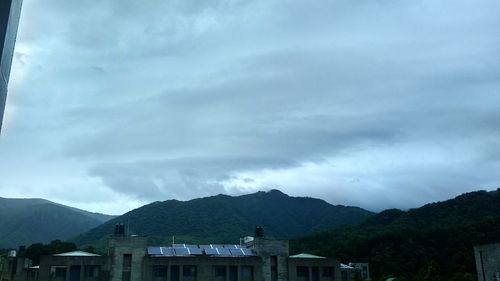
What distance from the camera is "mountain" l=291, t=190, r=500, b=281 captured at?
99.3 metres

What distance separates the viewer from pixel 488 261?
46.4 m

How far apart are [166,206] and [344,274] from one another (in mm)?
129782

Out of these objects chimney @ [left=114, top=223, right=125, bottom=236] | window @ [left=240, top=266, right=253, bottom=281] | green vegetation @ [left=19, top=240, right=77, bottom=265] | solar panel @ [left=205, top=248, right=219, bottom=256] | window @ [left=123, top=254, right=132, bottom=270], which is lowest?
window @ [left=240, top=266, right=253, bottom=281]

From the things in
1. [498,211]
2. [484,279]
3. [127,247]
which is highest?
[498,211]

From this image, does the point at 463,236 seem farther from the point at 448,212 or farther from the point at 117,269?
the point at 117,269

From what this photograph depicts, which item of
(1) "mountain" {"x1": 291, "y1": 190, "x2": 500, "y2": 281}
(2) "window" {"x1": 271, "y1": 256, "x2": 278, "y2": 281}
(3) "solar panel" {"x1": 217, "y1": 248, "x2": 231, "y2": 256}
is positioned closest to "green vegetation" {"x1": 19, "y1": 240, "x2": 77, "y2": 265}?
(1) "mountain" {"x1": 291, "y1": 190, "x2": 500, "y2": 281}

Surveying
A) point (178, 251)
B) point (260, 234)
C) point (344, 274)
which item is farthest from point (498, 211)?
point (178, 251)

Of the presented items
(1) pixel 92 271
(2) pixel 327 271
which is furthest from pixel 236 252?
(1) pixel 92 271

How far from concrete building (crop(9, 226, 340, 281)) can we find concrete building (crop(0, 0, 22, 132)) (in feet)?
175

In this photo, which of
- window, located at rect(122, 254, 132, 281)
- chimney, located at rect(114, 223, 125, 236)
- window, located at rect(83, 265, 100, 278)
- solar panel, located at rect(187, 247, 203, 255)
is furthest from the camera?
solar panel, located at rect(187, 247, 203, 255)

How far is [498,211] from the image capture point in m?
132

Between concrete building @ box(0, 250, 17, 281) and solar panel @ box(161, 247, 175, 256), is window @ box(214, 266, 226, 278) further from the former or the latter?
concrete building @ box(0, 250, 17, 281)

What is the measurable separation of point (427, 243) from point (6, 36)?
11473 cm

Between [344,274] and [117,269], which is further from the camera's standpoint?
[344,274]
